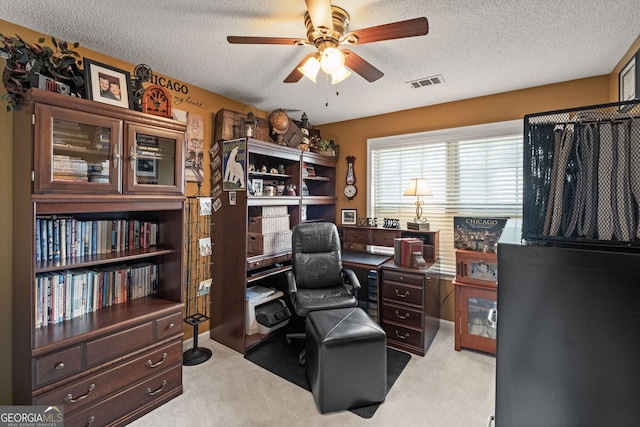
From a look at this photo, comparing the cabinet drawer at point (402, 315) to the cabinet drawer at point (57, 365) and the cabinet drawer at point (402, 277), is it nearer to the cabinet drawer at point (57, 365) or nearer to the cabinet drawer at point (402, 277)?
the cabinet drawer at point (402, 277)

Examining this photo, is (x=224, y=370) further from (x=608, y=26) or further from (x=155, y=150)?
(x=608, y=26)

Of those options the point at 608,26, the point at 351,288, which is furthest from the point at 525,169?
the point at 351,288

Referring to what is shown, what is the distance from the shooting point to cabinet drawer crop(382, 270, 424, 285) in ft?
9.00

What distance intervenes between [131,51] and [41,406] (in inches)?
91.0

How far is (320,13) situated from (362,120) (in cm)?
255

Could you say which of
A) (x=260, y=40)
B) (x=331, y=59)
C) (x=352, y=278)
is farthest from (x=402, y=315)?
(x=260, y=40)

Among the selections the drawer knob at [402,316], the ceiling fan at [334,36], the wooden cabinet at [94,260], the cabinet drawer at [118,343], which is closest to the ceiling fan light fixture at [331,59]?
the ceiling fan at [334,36]

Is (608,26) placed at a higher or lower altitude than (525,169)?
higher

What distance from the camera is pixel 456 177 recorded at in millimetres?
3252

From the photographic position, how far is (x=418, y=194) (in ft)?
10.2

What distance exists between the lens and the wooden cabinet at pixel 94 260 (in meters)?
1.60

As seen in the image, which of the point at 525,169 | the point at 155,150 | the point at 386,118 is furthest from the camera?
the point at 386,118

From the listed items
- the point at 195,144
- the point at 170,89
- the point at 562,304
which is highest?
the point at 170,89
